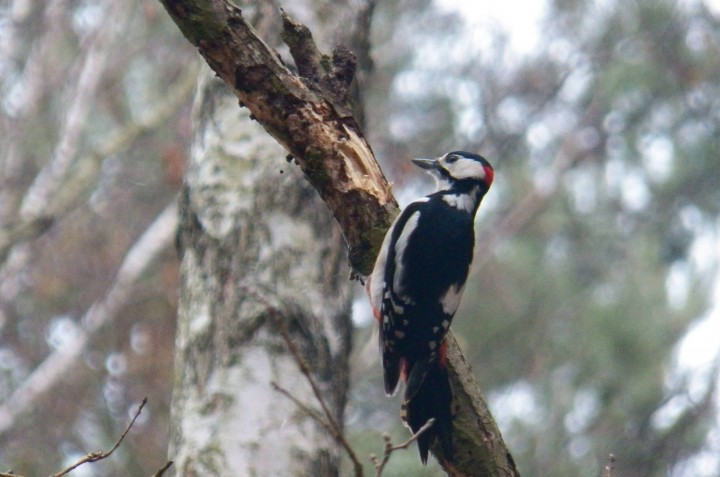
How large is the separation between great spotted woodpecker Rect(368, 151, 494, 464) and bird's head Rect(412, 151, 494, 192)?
0.21 meters

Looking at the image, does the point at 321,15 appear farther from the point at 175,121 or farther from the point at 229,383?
the point at 175,121

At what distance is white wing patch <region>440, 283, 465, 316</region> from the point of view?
3.70 m

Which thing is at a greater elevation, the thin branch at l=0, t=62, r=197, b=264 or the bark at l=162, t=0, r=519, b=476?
the thin branch at l=0, t=62, r=197, b=264

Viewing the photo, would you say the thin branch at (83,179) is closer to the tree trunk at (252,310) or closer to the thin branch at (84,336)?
the thin branch at (84,336)

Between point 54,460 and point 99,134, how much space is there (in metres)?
4.81

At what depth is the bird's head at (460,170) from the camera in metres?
4.47

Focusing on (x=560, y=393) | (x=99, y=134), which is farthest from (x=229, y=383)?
(x=99, y=134)

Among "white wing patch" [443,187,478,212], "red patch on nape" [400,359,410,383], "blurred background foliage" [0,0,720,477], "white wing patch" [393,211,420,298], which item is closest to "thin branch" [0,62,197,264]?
"blurred background foliage" [0,0,720,477]

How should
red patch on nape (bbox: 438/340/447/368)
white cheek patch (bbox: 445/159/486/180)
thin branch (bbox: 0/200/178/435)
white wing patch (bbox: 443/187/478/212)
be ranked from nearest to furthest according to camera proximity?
red patch on nape (bbox: 438/340/447/368) → white wing patch (bbox: 443/187/478/212) → white cheek patch (bbox: 445/159/486/180) → thin branch (bbox: 0/200/178/435)

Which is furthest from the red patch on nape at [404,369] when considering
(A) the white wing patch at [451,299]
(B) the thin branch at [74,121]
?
(B) the thin branch at [74,121]

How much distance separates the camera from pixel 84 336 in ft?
25.9

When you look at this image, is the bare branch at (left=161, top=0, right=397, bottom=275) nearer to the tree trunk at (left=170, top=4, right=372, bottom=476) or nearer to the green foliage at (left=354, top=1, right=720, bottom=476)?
the tree trunk at (left=170, top=4, right=372, bottom=476)

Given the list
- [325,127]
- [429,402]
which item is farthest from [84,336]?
[429,402]

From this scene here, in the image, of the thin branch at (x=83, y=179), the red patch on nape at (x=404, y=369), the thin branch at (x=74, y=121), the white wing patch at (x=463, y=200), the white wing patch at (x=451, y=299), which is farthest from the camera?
the thin branch at (x=74, y=121)
